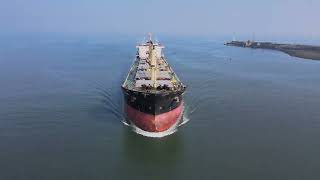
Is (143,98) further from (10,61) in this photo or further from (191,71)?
(10,61)

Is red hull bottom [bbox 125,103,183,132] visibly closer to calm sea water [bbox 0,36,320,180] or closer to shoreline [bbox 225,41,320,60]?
calm sea water [bbox 0,36,320,180]

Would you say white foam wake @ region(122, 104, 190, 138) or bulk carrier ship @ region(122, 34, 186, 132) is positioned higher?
bulk carrier ship @ region(122, 34, 186, 132)

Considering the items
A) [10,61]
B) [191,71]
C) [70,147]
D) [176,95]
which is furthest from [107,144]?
[10,61]

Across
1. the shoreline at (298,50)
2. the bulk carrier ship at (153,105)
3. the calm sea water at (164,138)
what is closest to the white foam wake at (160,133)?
the bulk carrier ship at (153,105)

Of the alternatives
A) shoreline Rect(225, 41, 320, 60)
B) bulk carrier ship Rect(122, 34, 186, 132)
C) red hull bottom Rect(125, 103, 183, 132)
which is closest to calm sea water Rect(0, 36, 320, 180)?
red hull bottom Rect(125, 103, 183, 132)

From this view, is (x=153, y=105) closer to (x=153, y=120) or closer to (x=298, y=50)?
(x=153, y=120)

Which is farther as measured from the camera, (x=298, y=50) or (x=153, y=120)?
(x=298, y=50)

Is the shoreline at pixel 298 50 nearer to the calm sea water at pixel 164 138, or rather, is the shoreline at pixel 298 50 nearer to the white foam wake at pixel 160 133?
the calm sea water at pixel 164 138

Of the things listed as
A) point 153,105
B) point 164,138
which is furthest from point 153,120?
point 164,138
